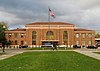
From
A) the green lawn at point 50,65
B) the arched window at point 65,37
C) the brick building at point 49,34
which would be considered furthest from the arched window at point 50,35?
the green lawn at point 50,65

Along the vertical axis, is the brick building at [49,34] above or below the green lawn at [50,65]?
above

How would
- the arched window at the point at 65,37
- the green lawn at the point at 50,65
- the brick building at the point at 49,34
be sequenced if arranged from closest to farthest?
the green lawn at the point at 50,65 < the brick building at the point at 49,34 < the arched window at the point at 65,37

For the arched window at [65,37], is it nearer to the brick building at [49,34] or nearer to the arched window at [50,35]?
the brick building at [49,34]

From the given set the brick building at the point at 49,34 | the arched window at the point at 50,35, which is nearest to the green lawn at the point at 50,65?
the brick building at the point at 49,34

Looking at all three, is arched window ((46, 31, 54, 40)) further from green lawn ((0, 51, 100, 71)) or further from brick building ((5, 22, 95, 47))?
green lawn ((0, 51, 100, 71))

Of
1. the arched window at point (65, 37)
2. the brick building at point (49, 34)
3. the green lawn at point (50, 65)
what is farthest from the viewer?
the arched window at point (65, 37)

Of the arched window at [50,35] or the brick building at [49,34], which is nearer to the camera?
the brick building at [49,34]

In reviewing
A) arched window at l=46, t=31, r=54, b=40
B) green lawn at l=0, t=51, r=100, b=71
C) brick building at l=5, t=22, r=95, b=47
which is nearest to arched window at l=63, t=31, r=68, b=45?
brick building at l=5, t=22, r=95, b=47

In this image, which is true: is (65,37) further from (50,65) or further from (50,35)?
(50,65)

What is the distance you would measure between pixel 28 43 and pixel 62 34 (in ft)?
54.3

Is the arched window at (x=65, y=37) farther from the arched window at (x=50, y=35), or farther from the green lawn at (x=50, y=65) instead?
the green lawn at (x=50, y=65)

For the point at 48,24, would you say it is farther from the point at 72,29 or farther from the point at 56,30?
the point at 72,29

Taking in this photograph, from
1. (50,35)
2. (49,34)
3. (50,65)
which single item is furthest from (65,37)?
(50,65)

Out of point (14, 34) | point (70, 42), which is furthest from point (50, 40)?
point (14, 34)
